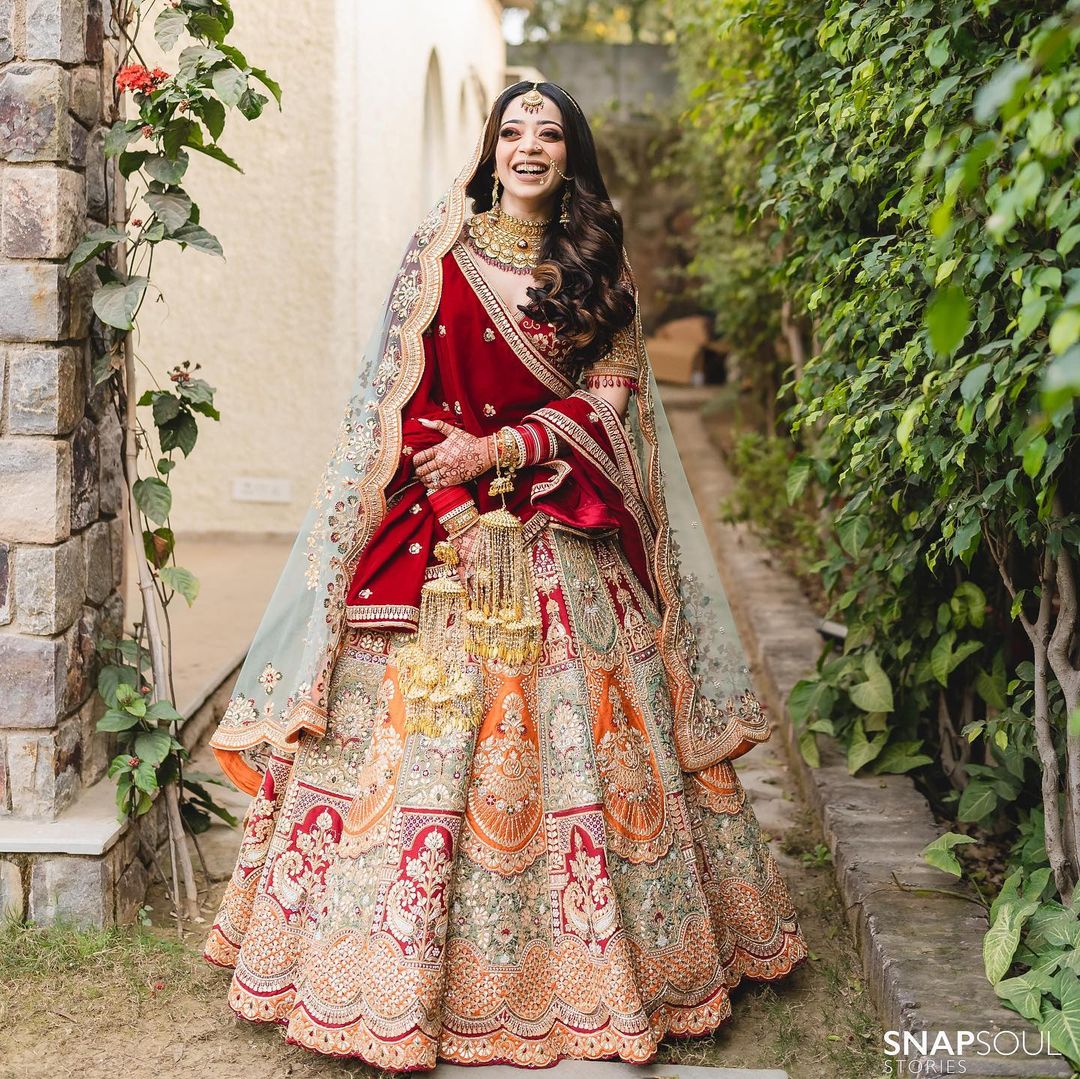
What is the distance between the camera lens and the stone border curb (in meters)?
2.38

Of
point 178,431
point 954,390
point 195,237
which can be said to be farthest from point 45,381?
point 954,390

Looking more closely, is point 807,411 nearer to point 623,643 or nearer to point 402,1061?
point 623,643

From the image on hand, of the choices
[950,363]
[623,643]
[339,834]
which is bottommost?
[339,834]

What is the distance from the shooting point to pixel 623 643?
279 centimetres

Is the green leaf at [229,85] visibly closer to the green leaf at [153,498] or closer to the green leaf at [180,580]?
the green leaf at [153,498]

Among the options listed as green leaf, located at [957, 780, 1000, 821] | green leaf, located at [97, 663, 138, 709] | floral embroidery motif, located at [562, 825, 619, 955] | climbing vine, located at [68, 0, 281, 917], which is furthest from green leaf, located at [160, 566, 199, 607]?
green leaf, located at [957, 780, 1000, 821]

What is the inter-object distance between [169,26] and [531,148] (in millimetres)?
883

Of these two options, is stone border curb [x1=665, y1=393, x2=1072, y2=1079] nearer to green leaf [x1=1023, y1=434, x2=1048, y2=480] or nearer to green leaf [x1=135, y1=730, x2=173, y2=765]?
green leaf [x1=1023, y1=434, x2=1048, y2=480]

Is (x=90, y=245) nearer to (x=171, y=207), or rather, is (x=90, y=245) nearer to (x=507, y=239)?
(x=171, y=207)

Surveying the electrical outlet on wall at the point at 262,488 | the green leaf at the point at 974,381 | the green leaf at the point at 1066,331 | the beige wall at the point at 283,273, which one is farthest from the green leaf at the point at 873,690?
the electrical outlet on wall at the point at 262,488

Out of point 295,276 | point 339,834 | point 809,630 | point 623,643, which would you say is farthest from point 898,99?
point 295,276

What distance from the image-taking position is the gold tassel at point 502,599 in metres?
2.65

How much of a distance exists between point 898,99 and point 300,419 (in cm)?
462

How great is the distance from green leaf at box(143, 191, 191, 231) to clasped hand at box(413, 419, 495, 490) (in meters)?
0.81
